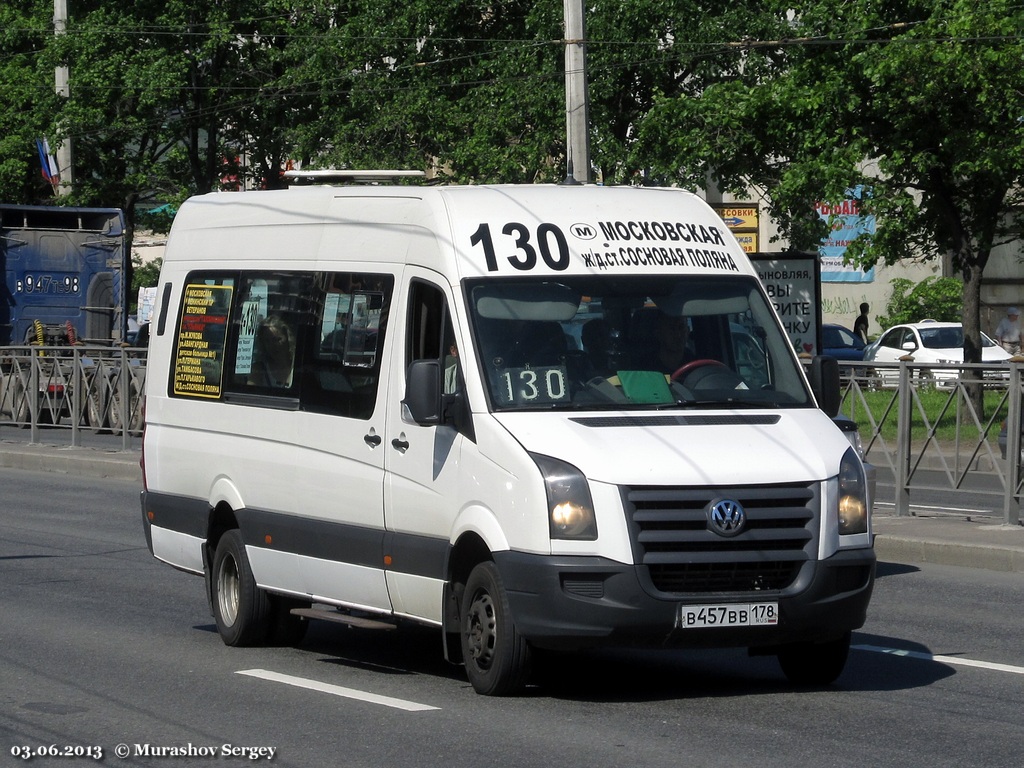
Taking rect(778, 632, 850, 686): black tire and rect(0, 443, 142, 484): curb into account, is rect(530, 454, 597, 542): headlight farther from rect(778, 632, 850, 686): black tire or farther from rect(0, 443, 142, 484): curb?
rect(0, 443, 142, 484): curb

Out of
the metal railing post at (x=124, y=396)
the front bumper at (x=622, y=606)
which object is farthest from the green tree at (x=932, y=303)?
the front bumper at (x=622, y=606)

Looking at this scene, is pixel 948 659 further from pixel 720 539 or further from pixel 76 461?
pixel 76 461

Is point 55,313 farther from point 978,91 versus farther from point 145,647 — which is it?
point 145,647

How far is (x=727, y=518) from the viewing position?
6918 mm

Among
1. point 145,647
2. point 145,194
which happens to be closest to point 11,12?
point 145,194

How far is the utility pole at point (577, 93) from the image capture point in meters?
20.2

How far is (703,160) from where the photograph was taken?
26.2m

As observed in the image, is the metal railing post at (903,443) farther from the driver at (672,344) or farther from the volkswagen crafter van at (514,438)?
the driver at (672,344)

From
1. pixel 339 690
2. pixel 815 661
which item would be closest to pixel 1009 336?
pixel 815 661

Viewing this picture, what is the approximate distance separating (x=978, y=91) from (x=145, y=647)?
58.5 ft

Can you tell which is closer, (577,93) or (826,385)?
(826,385)

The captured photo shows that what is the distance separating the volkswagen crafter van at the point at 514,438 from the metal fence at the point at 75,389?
12.6 metres

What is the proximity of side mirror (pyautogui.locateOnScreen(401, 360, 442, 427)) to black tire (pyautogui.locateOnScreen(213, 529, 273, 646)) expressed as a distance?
1989mm

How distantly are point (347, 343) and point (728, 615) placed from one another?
2521 mm
